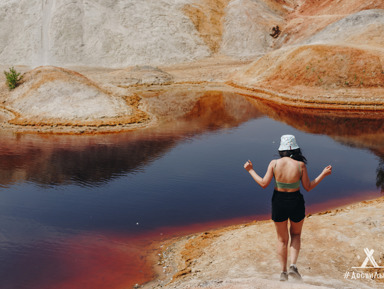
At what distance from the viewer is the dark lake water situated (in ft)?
46.3

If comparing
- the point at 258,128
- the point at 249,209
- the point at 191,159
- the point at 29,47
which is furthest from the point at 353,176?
the point at 29,47

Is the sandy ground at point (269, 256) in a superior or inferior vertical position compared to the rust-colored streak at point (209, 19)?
inferior

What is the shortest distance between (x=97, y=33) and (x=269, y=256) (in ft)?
263

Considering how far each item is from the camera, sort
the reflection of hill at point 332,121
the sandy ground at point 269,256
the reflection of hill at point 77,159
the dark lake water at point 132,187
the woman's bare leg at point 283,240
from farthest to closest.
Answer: the reflection of hill at point 332,121 < the reflection of hill at point 77,159 < the dark lake water at point 132,187 < the sandy ground at point 269,256 < the woman's bare leg at point 283,240

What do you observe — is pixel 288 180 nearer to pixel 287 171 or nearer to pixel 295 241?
pixel 287 171

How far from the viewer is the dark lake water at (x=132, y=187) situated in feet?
46.3

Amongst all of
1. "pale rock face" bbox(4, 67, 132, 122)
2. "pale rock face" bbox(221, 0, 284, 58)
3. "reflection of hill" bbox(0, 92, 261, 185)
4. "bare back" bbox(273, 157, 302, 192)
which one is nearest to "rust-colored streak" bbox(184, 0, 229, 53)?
"pale rock face" bbox(221, 0, 284, 58)

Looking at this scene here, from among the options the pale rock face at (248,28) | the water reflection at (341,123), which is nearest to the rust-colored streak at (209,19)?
the pale rock face at (248,28)

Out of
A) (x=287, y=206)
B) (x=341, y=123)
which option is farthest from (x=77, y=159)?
(x=341, y=123)

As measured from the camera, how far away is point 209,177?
22.1m

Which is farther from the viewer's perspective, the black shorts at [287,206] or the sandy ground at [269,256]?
the sandy ground at [269,256]

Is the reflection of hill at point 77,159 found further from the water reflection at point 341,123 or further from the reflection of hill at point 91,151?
the water reflection at point 341,123

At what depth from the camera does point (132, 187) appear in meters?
21.0

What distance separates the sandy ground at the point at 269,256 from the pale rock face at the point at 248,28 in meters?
71.6
